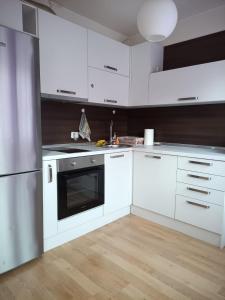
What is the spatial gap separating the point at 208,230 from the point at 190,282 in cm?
66

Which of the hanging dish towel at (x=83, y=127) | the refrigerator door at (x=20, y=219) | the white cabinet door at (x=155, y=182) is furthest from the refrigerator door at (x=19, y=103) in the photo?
the white cabinet door at (x=155, y=182)

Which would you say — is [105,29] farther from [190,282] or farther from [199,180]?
[190,282]

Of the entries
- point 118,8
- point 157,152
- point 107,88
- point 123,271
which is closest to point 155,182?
point 157,152

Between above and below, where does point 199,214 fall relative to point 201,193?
below

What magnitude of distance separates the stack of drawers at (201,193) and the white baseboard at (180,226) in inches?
2.5

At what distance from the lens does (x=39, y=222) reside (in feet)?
5.86

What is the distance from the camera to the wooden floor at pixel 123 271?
4.87 ft

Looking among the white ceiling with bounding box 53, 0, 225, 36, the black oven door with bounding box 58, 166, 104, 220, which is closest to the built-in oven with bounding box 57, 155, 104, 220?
the black oven door with bounding box 58, 166, 104, 220

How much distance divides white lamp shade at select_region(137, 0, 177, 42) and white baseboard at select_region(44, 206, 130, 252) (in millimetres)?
1851

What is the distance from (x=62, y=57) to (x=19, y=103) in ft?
2.73

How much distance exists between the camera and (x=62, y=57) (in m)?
2.13

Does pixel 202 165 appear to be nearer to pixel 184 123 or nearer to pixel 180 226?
pixel 180 226

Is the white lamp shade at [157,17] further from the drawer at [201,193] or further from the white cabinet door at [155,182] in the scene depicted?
the drawer at [201,193]

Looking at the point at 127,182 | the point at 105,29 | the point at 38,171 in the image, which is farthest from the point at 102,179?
the point at 105,29
